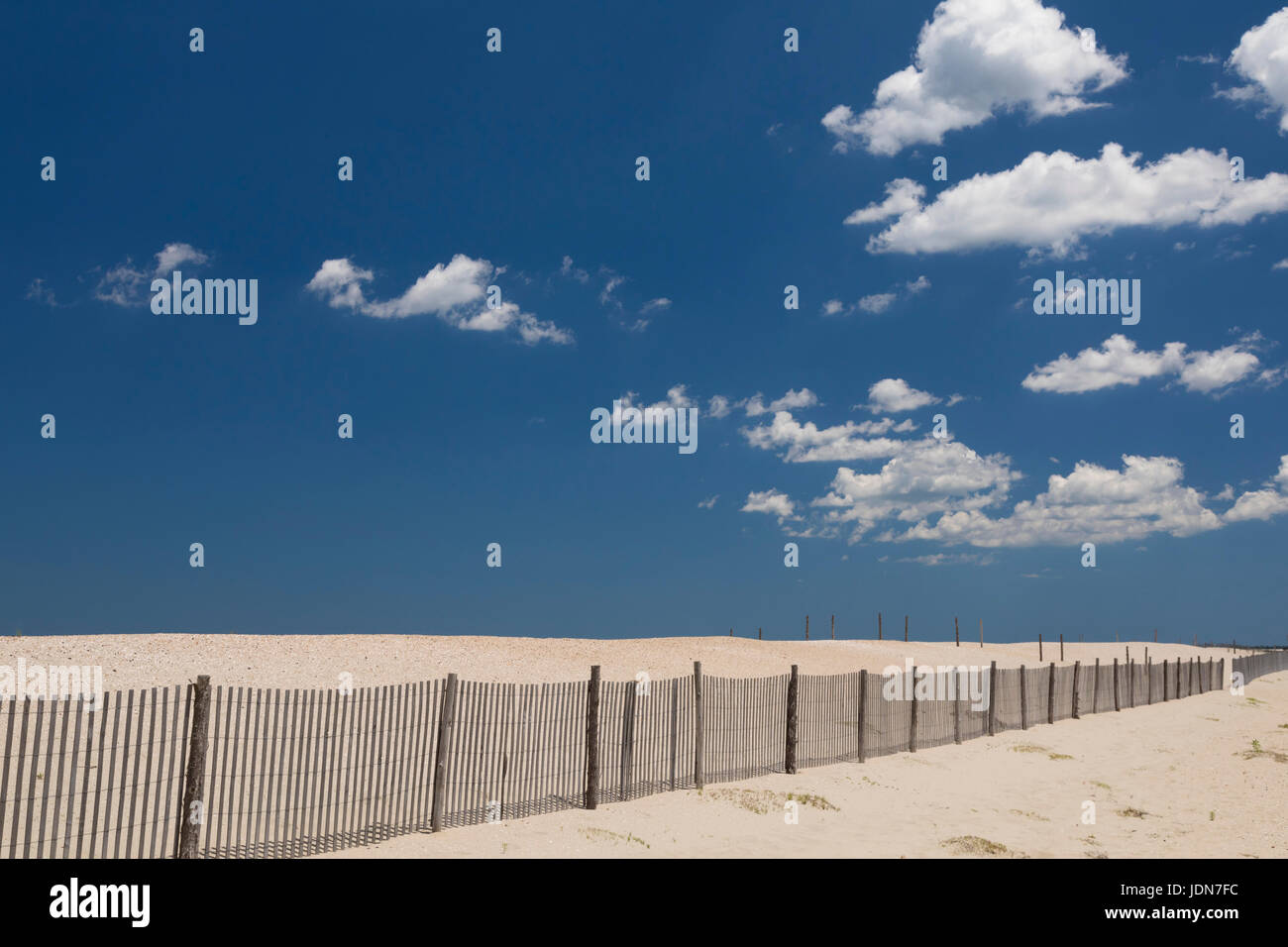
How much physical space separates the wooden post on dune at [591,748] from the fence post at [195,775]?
6246 mm

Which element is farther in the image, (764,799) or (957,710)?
(957,710)

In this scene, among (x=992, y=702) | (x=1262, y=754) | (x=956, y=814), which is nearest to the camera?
(x=956, y=814)

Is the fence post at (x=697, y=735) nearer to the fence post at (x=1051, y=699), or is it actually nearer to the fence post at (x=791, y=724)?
the fence post at (x=791, y=724)

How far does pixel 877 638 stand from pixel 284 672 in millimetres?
71483

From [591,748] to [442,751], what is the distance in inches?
121

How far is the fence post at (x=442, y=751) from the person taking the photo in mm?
12789

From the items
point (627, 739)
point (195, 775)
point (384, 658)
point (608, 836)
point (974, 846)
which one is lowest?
point (384, 658)

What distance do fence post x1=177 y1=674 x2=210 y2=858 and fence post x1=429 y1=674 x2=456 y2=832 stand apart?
10.4ft

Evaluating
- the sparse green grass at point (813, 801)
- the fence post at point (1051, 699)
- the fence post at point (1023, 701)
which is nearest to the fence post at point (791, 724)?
the sparse green grass at point (813, 801)

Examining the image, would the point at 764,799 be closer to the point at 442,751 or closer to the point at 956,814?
the point at 956,814

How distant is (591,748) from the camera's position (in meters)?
15.2

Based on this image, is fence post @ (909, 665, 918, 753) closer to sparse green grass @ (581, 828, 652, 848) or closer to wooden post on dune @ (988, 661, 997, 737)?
wooden post on dune @ (988, 661, 997, 737)

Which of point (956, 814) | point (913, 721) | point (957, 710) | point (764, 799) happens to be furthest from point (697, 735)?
point (957, 710)
